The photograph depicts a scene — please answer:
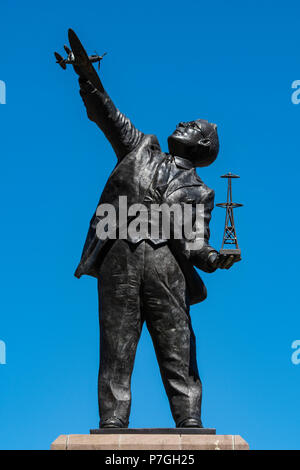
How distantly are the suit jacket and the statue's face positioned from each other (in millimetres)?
186

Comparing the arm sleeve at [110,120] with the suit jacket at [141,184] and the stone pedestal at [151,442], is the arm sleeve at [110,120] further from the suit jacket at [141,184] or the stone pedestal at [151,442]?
the stone pedestal at [151,442]

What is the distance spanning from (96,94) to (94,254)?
1561 mm

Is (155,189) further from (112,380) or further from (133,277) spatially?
(112,380)

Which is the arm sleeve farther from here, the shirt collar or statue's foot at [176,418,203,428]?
statue's foot at [176,418,203,428]

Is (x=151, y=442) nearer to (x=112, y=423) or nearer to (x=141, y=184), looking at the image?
(x=112, y=423)

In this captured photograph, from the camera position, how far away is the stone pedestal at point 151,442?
7.52 metres

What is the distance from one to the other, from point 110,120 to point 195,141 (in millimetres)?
922

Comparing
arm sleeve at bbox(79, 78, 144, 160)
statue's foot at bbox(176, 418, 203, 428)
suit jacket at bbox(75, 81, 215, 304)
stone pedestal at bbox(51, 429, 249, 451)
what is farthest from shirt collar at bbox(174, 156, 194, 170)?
stone pedestal at bbox(51, 429, 249, 451)

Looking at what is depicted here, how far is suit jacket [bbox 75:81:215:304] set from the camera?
28.0 feet

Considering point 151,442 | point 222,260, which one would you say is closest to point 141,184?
point 222,260

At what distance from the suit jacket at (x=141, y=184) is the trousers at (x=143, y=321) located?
14 cm

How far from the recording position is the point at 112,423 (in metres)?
7.98

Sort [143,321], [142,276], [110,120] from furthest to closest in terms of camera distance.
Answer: [110,120] → [143,321] → [142,276]
